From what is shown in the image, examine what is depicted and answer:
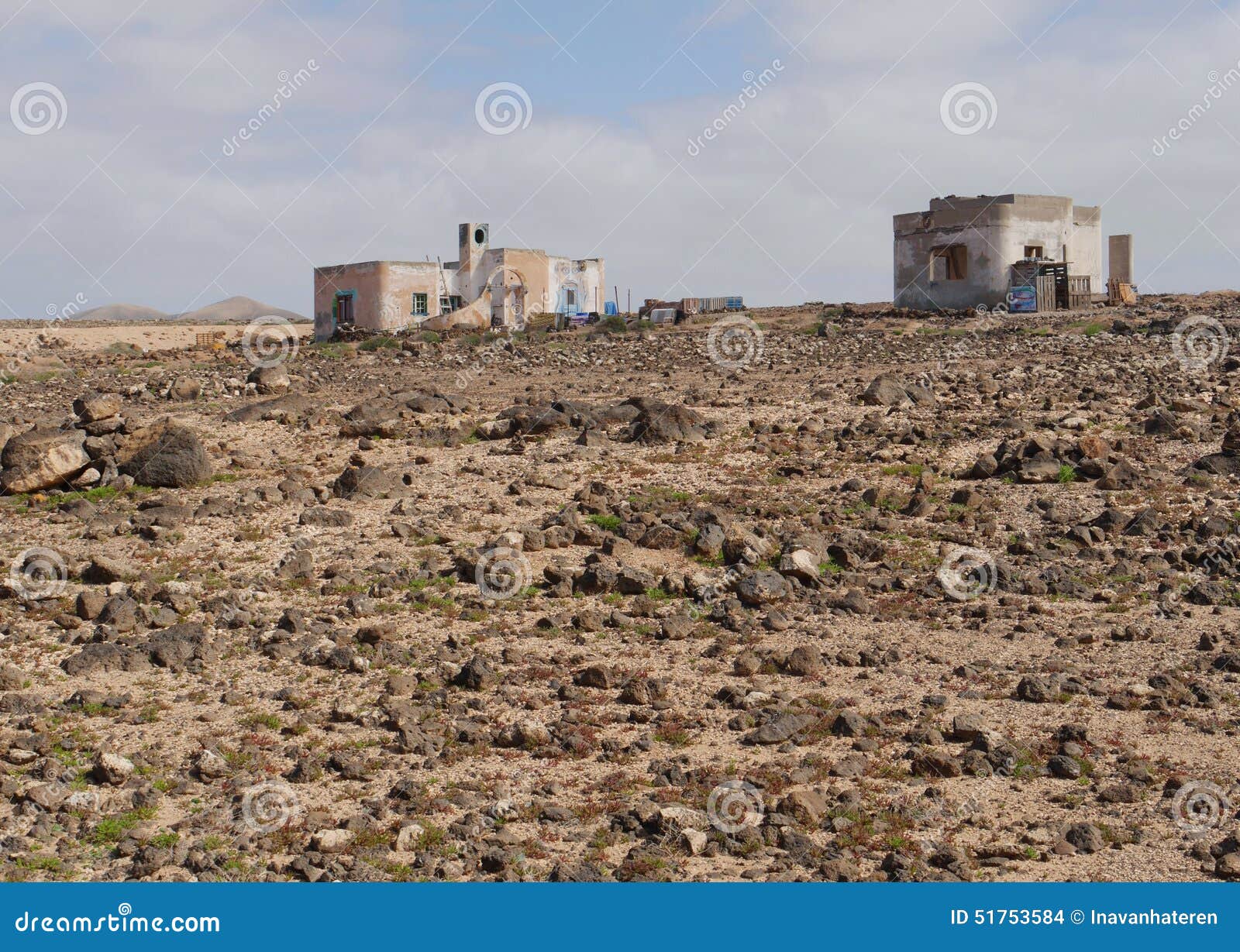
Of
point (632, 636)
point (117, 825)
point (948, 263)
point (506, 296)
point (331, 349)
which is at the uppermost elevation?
point (506, 296)

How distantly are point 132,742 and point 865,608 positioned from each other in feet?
17.8

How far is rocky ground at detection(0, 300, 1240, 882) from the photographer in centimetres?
677

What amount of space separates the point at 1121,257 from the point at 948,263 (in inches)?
308

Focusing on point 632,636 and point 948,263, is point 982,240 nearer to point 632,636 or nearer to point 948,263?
point 948,263

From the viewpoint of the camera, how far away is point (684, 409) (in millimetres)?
16719

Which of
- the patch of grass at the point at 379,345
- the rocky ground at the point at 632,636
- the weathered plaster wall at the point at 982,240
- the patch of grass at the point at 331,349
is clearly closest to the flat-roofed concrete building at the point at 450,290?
the patch of grass at the point at 331,349

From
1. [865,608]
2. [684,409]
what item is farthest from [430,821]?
[684,409]

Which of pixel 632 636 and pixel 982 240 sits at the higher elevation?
pixel 982 240

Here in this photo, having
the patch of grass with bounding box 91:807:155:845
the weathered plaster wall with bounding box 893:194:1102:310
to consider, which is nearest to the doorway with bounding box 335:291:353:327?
the weathered plaster wall with bounding box 893:194:1102:310

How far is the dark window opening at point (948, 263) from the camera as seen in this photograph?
123ft

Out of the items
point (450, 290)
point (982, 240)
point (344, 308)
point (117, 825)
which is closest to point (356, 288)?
point (344, 308)

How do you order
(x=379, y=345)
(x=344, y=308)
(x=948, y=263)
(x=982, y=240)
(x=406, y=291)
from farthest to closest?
(x=344, y=308) < (x=406, y=291) < (x=948, y=263) < (x=982, y=240) < (x=379, y=345)

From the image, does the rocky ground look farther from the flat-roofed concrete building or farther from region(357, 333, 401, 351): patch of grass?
the flat-roofed concrete building

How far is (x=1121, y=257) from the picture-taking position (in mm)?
42062
